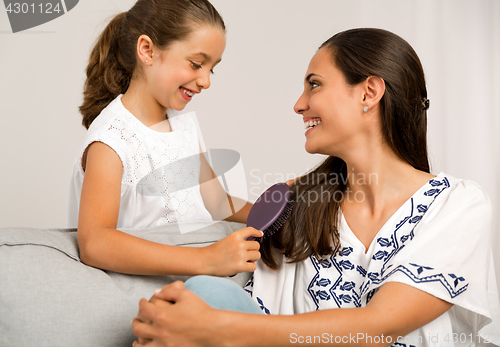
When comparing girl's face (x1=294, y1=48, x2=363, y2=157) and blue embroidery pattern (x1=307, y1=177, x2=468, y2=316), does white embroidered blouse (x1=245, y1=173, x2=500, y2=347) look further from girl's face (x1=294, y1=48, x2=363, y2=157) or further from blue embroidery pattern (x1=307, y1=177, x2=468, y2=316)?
girl's face (x1=294, y1=48, x2=363, y2=157)

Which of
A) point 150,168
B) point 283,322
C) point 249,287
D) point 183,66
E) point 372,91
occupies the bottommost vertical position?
point 249,287

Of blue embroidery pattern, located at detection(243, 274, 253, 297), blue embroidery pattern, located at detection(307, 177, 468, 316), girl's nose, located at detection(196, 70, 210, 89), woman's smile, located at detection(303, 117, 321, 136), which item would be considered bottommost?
blue embroidery pattern, located at detection(243, 274, 253, 297)

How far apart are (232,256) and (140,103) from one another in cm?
56

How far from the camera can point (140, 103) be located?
130 centimetres

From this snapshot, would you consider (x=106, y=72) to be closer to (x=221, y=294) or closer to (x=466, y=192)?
(x=221, y=294)

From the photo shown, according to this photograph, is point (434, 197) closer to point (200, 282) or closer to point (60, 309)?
point (200, 282)

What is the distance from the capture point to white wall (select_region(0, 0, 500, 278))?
2.13 meters

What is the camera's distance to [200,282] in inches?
33.9

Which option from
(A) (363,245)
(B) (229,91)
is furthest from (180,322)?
(B) (229,91)

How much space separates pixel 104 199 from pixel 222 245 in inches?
11.8

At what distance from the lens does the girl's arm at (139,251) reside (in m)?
0.99

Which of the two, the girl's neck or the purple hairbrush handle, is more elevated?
the girl's neck

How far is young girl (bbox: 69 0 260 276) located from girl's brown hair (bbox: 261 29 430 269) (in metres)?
0.17

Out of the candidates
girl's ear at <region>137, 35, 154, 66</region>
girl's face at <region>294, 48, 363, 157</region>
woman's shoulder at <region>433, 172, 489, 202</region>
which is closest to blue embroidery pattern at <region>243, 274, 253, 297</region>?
girl's face at <region>294, 48, 363, 157</region>
